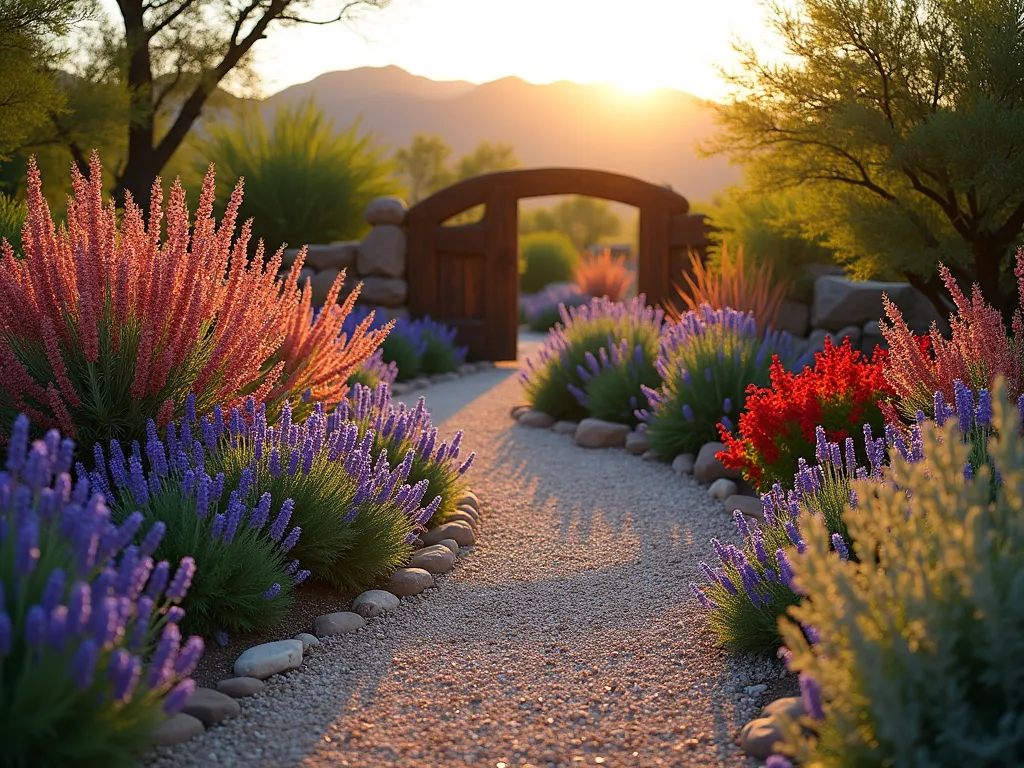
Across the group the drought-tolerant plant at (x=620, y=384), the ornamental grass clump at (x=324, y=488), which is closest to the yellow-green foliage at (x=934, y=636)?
the ornamental grass clump at (x=324, y=488)

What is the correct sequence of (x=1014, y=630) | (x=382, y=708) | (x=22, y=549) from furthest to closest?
(x=382, y=708) → (x=22, y=549) → (x=1014, y=630)

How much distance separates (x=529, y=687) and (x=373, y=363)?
509 centimetres

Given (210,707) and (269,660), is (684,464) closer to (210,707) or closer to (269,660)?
(269,660)

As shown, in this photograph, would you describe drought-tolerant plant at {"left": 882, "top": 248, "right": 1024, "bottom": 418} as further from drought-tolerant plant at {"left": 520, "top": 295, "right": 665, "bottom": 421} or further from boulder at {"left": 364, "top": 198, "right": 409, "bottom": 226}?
boulder at {"left": 364, "top": 198, "right": 409, "bottom": 226}

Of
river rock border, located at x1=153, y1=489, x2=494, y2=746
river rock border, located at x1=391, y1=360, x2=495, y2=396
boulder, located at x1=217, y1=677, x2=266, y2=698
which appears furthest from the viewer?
river rock border, located at x1=391, y1=360, x2=495, y2=396

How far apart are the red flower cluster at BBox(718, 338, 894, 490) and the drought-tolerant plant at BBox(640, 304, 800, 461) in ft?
3.01

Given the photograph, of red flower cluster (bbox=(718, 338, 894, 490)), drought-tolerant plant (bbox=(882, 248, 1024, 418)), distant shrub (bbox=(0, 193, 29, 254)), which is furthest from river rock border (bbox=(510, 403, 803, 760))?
distant shrub (bbox=(0, 193, 29, 254))

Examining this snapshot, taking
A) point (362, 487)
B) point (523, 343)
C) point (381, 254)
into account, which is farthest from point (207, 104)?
point (362, 487)

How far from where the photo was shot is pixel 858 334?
26.7 feet

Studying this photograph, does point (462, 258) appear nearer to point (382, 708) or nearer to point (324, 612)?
point (324, 612)

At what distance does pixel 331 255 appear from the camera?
11.6m

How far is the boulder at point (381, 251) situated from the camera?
11.6m

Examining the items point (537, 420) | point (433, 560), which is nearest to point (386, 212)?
point (537, 420)

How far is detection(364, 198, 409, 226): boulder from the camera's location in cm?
1160
